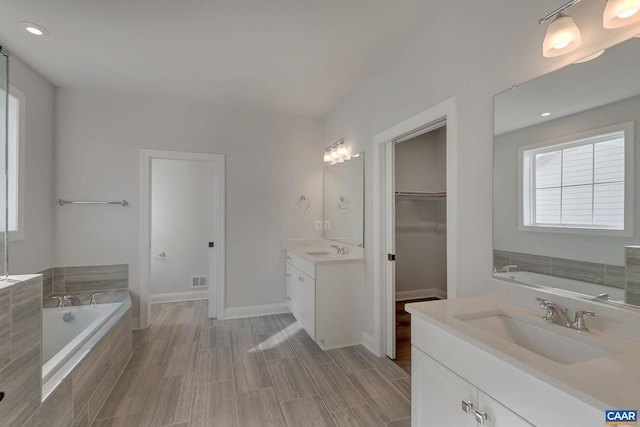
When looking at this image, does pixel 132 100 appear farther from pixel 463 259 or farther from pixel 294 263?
pixel 463 259

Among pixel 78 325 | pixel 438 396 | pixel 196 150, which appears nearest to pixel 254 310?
pixel 78 325

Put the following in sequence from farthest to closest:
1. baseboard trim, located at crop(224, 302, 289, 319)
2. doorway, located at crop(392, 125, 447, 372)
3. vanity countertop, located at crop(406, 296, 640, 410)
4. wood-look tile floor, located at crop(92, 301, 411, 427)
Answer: doorway, located at crop(392, 125, 447, 372)
baseboard trim, located at crop(224, 302, 289, 319)
wood-look tile floor, located at crop(92, 301, 411, 427)
vanity countertop, located at crop(406, 296, 640, 410)

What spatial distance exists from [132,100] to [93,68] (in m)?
0.64

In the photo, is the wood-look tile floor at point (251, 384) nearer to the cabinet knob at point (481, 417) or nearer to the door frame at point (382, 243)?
the door frame at point (382, 243)

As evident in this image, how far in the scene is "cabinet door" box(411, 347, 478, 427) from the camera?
111 cm

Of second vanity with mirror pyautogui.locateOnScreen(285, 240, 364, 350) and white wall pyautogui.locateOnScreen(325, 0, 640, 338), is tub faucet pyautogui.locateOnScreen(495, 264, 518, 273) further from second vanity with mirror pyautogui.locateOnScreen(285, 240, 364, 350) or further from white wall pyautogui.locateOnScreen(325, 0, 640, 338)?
second vanity with mirror pyautogui.locateOnScreen(285, 240, 364, 350)

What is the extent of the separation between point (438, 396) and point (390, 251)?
4.88 feet

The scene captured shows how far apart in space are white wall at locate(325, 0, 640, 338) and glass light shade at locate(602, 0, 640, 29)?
0.04 meters

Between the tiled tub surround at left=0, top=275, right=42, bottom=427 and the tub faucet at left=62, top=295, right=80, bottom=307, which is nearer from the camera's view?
the tiled tub surround at left=0, top=275, right=42, bottom=427

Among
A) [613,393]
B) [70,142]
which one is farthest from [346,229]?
[70,142]

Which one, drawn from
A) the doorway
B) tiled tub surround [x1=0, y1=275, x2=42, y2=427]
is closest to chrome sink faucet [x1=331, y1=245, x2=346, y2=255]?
the doorway

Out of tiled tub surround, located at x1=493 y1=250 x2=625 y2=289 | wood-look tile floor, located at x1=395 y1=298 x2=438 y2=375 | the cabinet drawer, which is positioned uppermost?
tiled tub surround, located at x1=493 y1=250 x2=625 y2=289

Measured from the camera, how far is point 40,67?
276cm

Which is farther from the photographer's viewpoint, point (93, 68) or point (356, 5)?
point (93, 68)
